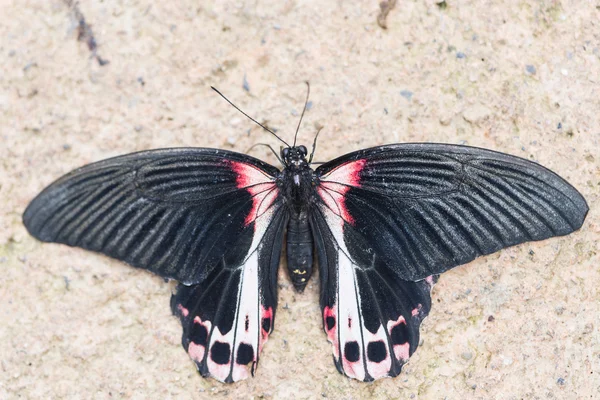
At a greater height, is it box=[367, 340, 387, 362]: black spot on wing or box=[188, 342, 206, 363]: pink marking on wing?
box=[367, 340, 387, 362]: black spot on wing

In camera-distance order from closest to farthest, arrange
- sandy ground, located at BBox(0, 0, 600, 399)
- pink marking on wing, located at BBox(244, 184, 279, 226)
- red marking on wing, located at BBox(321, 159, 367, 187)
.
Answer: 1. red marking on wing, located at BBox(321, 159, 367, 187)
2. pink marking on wing, located at BBox(244, 184, 279, 226)
3. sandy ground, located at BBox(0, 0, 600, 399)

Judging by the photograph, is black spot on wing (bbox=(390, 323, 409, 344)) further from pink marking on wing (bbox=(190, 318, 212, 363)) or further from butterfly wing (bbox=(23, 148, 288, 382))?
pink marking on wing (bbox=(190, 318, 212, 363))

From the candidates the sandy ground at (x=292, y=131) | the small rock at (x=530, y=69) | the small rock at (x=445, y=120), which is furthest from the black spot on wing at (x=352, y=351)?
the small rock at (x=530, y=69)

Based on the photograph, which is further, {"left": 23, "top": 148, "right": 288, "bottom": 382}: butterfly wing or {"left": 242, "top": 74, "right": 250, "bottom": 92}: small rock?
{"left": 242, "top": 74, "right": 250, "bottom": 92}: small rock

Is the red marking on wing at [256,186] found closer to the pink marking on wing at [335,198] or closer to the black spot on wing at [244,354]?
the pink marking on wing at [335,198]

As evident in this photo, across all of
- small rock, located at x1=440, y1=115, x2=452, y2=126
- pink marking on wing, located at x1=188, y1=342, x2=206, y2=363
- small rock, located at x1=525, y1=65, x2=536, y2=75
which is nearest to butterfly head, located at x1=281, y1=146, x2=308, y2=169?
small rock, located at x1=440, y1=115, x2=452, y2=126

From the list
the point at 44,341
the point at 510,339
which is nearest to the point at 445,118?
the point at 510,339

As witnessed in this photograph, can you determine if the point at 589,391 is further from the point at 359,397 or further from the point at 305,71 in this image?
the point at 305,71
